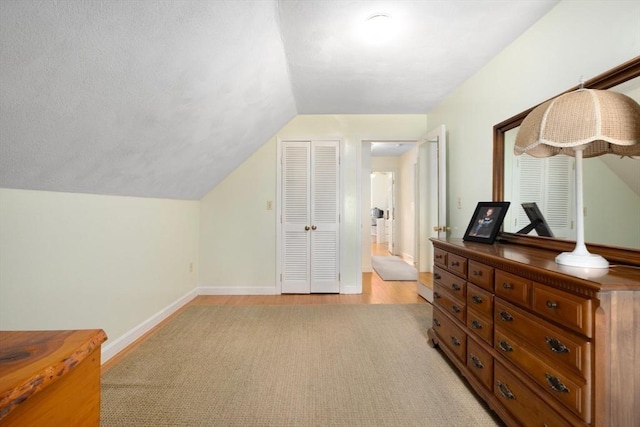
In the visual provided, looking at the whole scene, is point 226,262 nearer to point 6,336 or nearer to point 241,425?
point 241,425

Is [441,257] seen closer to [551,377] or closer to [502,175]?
[502,175]

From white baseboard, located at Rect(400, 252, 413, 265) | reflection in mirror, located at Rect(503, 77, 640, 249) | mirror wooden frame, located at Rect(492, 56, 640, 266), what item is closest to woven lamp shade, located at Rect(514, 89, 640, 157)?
reflection in mirror, located at Rect(503, 77, 640, 249)

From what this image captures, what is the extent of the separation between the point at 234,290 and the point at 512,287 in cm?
321

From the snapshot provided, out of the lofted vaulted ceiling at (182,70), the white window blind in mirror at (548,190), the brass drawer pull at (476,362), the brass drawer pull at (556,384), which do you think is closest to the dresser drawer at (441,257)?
the white window blind in mirror at (548,190)

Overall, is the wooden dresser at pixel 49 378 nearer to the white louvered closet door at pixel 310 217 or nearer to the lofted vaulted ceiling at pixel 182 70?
the lofted vaulted ceiling at pixel 182 70

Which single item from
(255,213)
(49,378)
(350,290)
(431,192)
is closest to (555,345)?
(49,378)

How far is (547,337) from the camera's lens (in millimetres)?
1168

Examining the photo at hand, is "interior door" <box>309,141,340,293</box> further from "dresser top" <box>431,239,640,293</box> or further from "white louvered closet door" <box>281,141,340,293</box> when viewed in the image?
"dresser top" <box>431,239,640,293</box>

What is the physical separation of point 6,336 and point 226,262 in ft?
10.5

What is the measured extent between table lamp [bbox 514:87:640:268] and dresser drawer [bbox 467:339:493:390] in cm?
70

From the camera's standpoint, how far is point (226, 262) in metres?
3.75

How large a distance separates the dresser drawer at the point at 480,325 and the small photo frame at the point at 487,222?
0.55 metres

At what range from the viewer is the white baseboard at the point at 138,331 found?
2.11m

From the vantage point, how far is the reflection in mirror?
1.30 m
